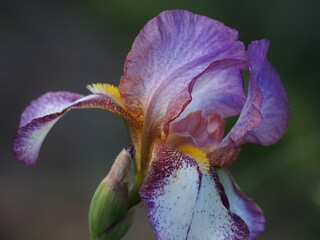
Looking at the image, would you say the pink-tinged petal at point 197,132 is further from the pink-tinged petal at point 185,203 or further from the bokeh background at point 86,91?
the bokeh background at point 86,91

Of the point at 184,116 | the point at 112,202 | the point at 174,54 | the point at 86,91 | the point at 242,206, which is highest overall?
the point at 174,54

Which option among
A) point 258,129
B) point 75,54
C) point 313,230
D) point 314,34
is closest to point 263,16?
point 314,34

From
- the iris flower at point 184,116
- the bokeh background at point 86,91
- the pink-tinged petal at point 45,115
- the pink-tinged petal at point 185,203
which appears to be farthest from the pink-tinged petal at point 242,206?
the bokeh background at point 86,91

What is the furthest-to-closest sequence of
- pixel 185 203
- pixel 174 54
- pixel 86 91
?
pixel 86 91
pixel 174 54
pixel 185 203

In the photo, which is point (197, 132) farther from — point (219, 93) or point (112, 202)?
point (112, 202)

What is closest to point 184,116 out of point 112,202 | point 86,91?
point 112,202

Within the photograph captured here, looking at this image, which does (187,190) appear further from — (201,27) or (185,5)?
(185,5)

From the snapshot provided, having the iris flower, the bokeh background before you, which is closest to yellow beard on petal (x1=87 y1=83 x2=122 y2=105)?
the iris flower
